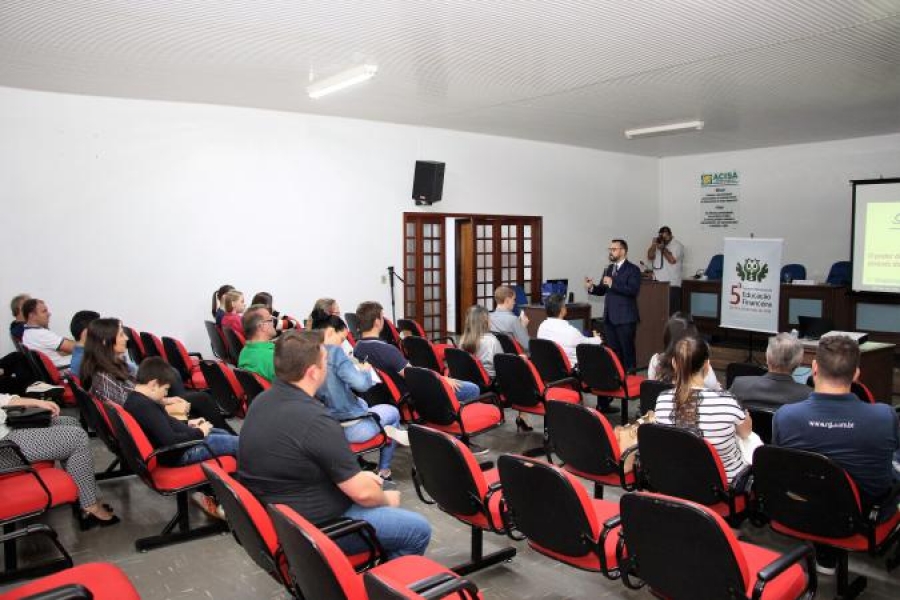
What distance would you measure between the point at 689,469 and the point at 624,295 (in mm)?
4566

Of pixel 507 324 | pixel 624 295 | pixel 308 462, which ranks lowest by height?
pixel 308 462

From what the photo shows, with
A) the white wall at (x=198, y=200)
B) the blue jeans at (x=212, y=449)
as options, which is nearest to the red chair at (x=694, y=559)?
the blue jeans at (x=212, y=449)

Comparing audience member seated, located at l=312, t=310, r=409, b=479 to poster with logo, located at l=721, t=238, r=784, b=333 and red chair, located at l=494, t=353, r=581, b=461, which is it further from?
poster with logo, located at l=721, t=238, r=784, b=333

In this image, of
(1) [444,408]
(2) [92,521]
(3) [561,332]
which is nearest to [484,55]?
(3) [561,332]

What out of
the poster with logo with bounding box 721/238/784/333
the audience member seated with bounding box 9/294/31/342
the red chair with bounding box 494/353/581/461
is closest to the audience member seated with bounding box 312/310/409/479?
the red chair with bounding box 494/353/581/461

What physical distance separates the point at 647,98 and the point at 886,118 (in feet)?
13.7

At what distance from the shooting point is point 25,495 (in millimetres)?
3094

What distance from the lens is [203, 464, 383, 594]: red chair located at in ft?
7.54

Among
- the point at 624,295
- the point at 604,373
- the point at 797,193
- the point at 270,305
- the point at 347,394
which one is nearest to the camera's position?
the point at 347,394

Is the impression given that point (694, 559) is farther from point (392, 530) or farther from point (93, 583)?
point (93, 583)

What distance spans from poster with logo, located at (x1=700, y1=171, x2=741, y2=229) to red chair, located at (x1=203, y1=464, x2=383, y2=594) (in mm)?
12148

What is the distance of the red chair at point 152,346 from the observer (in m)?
6.35

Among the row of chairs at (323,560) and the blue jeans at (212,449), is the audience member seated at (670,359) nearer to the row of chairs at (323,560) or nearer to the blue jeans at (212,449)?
the row of chairs at (323,560)

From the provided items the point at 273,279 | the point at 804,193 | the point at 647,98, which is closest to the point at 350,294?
the point at 273,279
